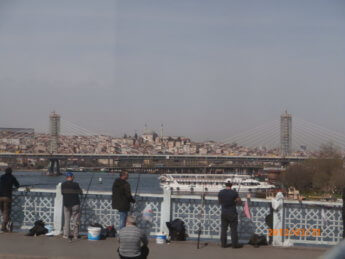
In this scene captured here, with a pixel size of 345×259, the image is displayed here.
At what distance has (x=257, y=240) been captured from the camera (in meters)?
9.43

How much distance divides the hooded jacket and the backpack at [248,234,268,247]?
1.95 meters

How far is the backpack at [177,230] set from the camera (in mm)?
9828

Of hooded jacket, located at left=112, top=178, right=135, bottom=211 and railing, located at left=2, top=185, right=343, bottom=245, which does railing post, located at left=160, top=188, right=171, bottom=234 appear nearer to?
railing, located at left=2, top=185, right=343, bottom=245

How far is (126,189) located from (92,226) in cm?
94

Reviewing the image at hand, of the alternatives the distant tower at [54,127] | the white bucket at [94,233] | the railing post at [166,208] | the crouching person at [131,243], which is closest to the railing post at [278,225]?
the railing post at [166,208]

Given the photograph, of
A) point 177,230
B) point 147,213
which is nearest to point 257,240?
→ point 177,230

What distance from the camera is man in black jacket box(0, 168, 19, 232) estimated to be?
34.3ft

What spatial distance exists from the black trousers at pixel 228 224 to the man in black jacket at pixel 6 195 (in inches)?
146

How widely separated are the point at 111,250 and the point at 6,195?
254 cm

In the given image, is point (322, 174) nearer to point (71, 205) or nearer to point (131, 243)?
point (71, 205)

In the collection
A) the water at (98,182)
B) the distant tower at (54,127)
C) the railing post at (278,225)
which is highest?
the distant tower at (54,127)

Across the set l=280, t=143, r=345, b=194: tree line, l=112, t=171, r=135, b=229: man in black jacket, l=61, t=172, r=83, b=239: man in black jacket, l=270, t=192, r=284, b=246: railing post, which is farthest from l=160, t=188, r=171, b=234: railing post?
l=280, t=143, r=345, b=194: tree line

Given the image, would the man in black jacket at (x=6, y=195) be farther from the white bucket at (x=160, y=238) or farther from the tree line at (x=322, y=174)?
the tree line at (x=322, y=174)

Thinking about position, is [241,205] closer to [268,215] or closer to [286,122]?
[268,215]
